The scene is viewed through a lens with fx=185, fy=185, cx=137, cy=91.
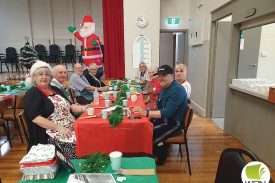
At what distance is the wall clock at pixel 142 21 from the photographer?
4.99m

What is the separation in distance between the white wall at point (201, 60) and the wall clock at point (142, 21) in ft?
4.25

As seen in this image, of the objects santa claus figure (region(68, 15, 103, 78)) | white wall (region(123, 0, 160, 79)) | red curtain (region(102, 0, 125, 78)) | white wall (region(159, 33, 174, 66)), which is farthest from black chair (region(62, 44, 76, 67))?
white wall (region(123, 0, 160, 79))

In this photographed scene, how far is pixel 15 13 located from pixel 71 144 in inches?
371

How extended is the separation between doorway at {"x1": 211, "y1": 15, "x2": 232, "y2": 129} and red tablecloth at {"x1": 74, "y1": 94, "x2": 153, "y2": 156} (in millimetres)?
2472

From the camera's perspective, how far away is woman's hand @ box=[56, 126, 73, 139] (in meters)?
1.75

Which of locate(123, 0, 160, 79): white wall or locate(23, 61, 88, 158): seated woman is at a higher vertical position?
locate(123, 0, 160, 79): white wall

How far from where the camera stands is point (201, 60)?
441cm

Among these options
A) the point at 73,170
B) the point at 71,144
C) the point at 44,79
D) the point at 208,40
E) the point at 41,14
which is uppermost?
the point at 41,14

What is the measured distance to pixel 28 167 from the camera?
0.98 m

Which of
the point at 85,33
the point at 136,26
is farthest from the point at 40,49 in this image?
the point at 136,26

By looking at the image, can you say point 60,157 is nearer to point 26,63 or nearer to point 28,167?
point 28,167

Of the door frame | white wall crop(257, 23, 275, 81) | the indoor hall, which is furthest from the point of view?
the door frame

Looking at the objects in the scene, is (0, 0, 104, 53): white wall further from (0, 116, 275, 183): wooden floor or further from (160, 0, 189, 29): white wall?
(0, 116, 275, 183): wooden floor

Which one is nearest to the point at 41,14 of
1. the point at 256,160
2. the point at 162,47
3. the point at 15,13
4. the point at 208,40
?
the point at 15,13
